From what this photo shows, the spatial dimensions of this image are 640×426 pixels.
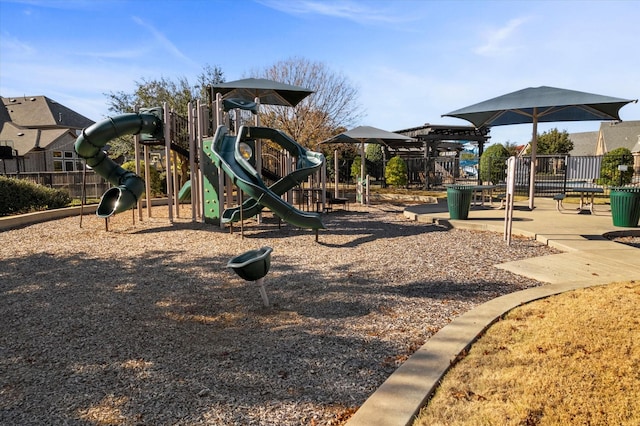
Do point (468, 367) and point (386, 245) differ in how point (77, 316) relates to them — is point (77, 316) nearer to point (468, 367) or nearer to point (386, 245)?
point (468, 367)

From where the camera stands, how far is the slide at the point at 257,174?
855cm

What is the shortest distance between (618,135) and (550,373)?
60518 millimetres

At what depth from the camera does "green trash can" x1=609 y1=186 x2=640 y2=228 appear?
879 centimetres

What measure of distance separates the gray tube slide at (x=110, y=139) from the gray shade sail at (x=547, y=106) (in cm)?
820

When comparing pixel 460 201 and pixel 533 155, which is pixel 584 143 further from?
pixel 460 201

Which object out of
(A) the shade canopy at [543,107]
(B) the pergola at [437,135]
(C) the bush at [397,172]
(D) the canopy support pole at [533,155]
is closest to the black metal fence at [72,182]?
(C) the bush at [397,172]

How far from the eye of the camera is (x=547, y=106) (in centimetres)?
1041

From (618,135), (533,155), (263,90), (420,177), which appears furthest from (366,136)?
(618,135)

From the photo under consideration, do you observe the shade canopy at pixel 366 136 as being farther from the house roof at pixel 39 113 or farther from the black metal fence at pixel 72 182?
the house roof at pixel 39 113

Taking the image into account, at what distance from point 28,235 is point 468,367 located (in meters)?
10.0

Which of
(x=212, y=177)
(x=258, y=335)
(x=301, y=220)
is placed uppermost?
(x=212, y=177)

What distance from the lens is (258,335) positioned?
3.88 meters

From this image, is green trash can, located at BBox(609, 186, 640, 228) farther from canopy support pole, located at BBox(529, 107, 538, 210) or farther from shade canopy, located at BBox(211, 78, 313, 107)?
shade canopy, located at BBox(211, 78, 313, 107)

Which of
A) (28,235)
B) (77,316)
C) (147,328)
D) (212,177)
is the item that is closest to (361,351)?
(147,328)
